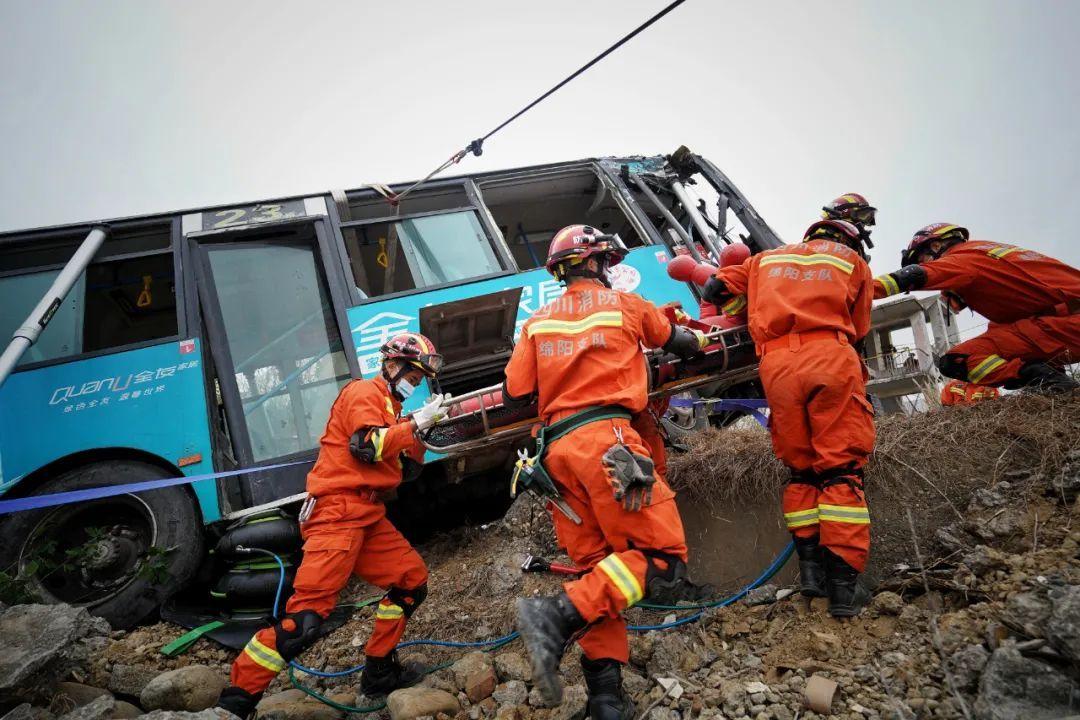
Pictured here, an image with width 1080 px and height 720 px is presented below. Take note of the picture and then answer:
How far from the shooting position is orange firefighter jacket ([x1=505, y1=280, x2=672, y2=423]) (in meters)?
2.26

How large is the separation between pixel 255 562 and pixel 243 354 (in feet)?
5.21

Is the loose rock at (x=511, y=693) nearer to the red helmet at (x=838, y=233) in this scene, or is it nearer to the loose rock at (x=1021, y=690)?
the loose rock at (x=1021, y=690)

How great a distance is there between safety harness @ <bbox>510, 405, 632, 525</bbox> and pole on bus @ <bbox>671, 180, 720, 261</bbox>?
3.28 meters

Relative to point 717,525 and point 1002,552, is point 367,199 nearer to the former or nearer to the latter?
point 717,525

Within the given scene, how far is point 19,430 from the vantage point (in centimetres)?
375

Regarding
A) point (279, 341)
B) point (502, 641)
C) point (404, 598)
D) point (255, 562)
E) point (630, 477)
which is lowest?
point (502, 641)

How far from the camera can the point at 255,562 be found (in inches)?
148

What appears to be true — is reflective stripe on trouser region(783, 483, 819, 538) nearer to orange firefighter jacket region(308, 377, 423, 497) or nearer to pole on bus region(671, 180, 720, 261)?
orange firefighter jacket region(308, 377, 423, 497)

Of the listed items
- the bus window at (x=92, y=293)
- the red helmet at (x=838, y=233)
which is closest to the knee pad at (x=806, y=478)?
the red helmet at (x=838, y=233)

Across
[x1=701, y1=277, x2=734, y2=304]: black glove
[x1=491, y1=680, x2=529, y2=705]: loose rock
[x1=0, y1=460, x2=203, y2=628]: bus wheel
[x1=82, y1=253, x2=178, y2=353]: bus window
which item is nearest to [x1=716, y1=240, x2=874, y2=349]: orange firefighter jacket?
[x1=701, y1=277, x2=734, y2=304]: black glove

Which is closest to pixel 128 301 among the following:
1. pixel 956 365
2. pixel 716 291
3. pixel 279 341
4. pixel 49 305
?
pixel 49 305

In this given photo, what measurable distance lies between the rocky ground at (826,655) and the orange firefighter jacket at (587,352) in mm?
1118

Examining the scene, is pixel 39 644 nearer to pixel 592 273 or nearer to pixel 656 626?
pixel 656 626

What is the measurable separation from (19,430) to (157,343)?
39.8 inches
